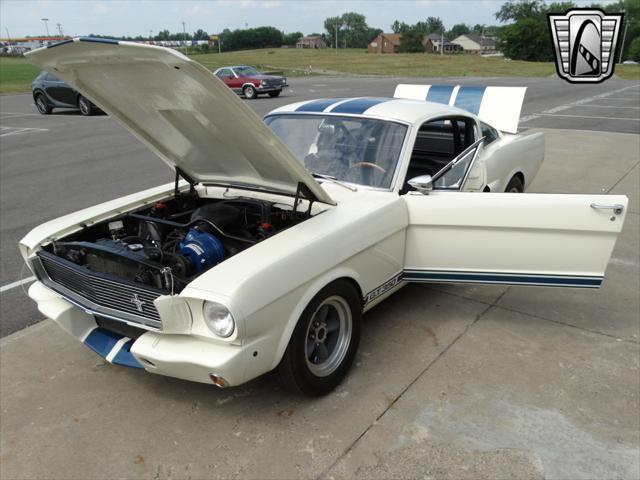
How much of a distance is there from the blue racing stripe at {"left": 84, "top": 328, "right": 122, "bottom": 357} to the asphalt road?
4.36 ft

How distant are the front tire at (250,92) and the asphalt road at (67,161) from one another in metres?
2.12

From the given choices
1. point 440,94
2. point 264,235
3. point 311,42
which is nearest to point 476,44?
point 311,42

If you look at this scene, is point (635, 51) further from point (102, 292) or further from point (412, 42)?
point (102, 292)

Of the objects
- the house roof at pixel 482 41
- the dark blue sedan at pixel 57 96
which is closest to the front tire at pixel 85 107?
the dark blue sedan at pixel 57 96

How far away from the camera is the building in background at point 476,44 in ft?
449

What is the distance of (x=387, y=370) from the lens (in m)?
3.29

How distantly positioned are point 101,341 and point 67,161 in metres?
8.19

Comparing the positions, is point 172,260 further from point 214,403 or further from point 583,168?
point 583,168

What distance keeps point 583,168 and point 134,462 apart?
828cm

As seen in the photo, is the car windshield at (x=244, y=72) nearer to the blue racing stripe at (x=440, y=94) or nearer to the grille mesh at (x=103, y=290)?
the blue racing stripe at (x=440, y=94)

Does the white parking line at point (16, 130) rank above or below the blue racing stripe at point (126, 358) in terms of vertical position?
below

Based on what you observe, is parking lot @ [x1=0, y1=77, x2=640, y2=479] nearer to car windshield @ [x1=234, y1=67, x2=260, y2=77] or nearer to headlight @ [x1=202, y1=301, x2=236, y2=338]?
headlight @ [x1=202, y1=301, x2=236, y2=338]

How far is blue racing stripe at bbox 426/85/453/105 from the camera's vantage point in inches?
245

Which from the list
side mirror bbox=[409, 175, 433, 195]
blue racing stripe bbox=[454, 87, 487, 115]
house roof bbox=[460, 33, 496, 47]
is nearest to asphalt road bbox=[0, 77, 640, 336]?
side mirror bbox=[409, 175, 433, 195]
